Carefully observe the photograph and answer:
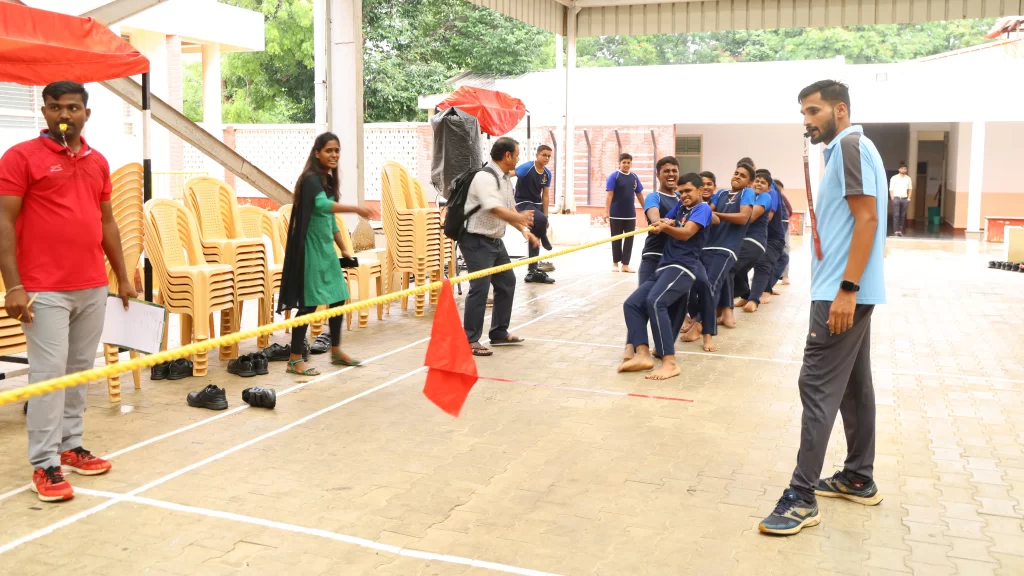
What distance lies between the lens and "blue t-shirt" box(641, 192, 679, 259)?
767 centimetres

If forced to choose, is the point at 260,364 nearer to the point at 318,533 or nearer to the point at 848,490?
the point at 318,533

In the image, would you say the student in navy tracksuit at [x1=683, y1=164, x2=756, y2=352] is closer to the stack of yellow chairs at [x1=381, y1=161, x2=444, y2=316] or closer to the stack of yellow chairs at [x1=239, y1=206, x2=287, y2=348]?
the stack of yellow chairs at [x1=381, y1=161, x2=444, y2=316]

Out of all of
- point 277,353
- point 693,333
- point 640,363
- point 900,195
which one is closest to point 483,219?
point 640,363

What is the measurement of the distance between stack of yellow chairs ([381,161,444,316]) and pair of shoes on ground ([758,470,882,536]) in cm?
598

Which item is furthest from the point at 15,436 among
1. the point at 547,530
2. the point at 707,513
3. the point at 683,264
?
the point at 683,264

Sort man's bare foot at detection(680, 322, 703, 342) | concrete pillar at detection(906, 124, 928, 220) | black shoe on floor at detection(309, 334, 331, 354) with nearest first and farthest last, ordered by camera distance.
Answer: black shoe on floor at detection(309, 334, 331, 354) < man's bare foot at detection(680, 322, 703, 342) < concrete pillar at detection(906, 124, 928, 220)

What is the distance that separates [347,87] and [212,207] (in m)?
3.88

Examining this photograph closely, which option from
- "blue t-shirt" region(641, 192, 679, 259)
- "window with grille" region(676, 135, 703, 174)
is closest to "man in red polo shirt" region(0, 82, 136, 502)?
"blue t-shirt" region(641, 192, 679, 259)

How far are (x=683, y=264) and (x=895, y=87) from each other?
18174 millimetres

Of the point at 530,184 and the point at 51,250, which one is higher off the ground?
the point at 530,184

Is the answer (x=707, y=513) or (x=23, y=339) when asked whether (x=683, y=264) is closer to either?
(x=707, y=513)

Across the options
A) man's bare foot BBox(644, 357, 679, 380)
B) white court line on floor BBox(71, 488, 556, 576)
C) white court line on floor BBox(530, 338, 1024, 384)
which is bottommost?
white court line on floor BBox(71, 488, 556, 576)

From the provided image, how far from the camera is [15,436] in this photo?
18.3 feet

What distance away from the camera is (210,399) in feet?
20.4
